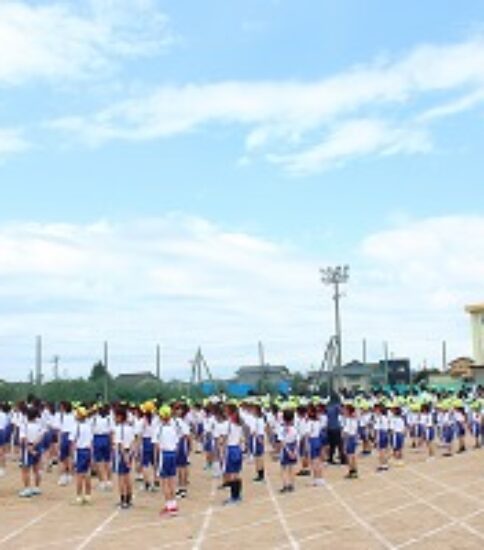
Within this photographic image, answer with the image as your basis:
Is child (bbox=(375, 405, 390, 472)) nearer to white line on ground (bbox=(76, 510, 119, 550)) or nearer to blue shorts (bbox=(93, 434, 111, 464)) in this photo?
blue shorts (bbox=(93, 434, 111, 464))

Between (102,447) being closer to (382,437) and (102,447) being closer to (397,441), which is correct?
(382,437)

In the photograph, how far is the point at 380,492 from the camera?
1611 cm

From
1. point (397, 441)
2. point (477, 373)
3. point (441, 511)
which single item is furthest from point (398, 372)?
point (441, 511)

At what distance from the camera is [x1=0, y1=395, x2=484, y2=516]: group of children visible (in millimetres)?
14680

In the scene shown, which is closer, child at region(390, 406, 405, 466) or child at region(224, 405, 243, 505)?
child at region(224, 405, 243, 505)

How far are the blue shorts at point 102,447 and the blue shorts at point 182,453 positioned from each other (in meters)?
1.26

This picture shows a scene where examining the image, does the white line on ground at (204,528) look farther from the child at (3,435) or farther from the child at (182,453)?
the child at (3,435)

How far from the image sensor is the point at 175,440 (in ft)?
45.9

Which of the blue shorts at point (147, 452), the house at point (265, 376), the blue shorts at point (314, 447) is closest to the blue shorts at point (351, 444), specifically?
the blue shorts at point (314, 447)

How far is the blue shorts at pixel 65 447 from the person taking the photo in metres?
18.0

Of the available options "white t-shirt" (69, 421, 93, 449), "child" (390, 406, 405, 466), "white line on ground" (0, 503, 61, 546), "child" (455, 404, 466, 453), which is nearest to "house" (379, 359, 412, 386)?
"child" (455, 404, 466, 453)

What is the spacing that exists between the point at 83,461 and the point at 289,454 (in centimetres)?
369

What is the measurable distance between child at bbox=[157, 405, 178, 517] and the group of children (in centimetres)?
2

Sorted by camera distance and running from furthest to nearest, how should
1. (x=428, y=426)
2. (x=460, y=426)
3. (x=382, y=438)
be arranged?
(x=460, y=426), (x=428, y=426), (x=382, y=438)
